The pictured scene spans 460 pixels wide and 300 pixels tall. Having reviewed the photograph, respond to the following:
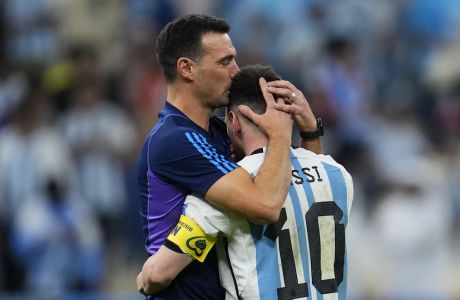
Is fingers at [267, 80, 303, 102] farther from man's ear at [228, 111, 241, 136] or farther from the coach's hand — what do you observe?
man's ear at [228, 111, 241, 136]

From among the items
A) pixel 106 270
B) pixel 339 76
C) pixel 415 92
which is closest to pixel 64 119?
pixel 106 270

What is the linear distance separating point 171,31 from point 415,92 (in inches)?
325

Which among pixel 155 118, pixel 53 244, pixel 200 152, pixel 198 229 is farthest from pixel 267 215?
pixel 155 118

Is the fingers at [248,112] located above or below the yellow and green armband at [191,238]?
above

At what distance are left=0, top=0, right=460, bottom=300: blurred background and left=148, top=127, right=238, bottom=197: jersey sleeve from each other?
16.3 feet

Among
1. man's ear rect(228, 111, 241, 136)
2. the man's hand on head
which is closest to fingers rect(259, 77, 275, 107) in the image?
the man's hand on head

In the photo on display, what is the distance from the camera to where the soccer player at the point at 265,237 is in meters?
4.79

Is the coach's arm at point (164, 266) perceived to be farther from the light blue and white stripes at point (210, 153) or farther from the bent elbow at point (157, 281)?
the light blue and white stripes at point (210, 153)

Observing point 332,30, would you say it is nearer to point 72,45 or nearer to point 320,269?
point 72,45

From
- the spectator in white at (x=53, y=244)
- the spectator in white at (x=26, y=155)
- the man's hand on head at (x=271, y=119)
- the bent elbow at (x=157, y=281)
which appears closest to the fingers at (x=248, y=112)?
the man's hand on head at (x=271, y=119)

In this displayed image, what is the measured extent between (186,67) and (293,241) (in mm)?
874

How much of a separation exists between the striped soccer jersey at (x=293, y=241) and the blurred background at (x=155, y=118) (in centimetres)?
508

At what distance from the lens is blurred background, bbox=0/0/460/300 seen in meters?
9.95

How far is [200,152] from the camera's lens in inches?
191
